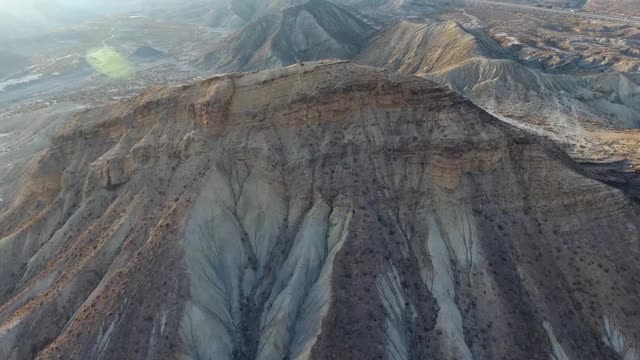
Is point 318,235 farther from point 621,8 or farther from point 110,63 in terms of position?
point 621,8

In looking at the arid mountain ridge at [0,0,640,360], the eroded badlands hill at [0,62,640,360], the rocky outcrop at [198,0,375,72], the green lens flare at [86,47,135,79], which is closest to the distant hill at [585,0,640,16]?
the rocky outcrop at [198,0,375,72]

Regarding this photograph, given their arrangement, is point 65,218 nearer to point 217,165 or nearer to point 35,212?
point 35,212

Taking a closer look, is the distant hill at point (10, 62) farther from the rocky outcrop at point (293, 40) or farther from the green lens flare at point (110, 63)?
the rocky outcrop at point (293, 40)

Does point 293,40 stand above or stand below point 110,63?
above

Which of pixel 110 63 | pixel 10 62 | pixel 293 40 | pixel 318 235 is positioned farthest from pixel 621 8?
pixel 10 62

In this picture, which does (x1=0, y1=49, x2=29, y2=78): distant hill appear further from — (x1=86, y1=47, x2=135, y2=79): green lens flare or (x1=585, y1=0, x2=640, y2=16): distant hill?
(x1=585, y1=0, x2=640, y2=16): distant hill
